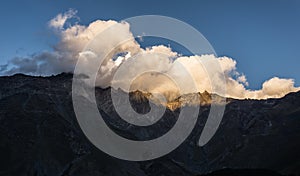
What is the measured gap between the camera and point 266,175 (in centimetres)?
12756

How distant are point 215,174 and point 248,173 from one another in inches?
378

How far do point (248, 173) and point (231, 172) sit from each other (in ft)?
16.3

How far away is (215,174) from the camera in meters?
133

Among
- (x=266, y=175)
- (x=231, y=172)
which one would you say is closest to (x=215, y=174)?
(x=231, y=172)

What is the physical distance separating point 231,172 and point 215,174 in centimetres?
469

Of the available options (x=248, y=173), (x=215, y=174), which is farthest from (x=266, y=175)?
(x=215, y=174)

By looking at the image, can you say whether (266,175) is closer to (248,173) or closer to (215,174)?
(248,173)

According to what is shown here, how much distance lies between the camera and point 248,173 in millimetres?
129250

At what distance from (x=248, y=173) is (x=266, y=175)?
4.90 meters

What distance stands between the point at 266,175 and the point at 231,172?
9.82 meters

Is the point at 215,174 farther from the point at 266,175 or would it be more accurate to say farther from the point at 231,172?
the point at 266,175

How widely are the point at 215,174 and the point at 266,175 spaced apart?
14.4 m
